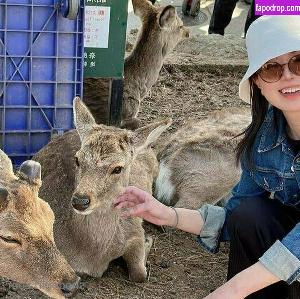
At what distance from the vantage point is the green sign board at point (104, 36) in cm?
606

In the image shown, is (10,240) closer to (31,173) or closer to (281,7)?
(31,173)

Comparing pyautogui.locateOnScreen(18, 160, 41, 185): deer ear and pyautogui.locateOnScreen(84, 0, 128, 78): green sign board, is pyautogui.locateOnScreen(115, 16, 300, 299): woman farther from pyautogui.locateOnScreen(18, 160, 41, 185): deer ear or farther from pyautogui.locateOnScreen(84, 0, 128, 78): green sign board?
pyautogui.locateOnScreen(84, 0, 128, 78): green sign board

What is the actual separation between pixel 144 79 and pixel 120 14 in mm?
1264

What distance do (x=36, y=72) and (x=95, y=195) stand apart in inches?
60.6

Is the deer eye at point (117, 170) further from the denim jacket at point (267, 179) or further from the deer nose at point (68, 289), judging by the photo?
the deer nose at point (68, 289)

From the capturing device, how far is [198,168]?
5.94 m

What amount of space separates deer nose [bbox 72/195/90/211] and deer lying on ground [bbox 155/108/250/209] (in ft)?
4.95

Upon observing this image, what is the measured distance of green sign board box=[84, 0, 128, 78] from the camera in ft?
19.9

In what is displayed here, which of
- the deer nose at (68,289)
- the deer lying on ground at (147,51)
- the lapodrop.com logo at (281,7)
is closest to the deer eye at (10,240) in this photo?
the deer nose at (68,289)

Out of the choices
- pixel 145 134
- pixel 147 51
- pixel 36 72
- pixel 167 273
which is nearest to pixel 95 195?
pixel 145 134

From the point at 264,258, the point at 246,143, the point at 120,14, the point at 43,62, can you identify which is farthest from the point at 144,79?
the point at 264,258

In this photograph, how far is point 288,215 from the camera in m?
4.05

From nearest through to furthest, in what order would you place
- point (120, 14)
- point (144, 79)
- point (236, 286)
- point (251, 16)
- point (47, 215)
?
point (236, 286) < point (47, 215) < point (120, 14) < point (144, 79) < point (251, 16)

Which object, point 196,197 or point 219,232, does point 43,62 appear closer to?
point 196,197
